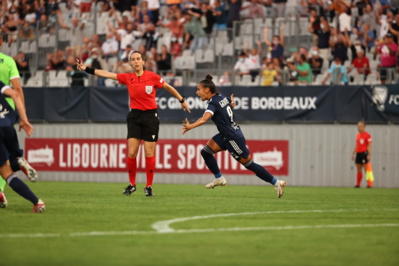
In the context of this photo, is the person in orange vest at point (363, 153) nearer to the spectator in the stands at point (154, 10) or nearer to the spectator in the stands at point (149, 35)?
the spectator in the stands at point (149, 35)

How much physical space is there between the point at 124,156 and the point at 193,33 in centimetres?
490

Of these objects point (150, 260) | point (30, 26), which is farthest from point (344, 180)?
point (150, 260)

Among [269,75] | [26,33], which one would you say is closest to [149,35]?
[269,75]

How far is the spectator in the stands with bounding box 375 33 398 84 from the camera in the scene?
75.1 feet

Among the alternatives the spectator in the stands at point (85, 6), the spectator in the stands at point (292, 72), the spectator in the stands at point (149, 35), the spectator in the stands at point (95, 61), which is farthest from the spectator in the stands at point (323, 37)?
the spectator in the stands at point (85, 6)

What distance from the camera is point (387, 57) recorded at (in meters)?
23.0

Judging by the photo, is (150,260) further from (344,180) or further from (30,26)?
(30,26)

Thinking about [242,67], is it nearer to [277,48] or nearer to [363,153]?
[277,48]

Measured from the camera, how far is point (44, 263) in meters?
6.26

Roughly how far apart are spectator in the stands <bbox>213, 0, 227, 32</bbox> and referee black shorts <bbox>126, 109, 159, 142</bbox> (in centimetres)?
1286

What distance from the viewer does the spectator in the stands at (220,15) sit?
26.7 m

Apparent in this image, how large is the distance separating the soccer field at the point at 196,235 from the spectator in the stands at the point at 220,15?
1546 cm

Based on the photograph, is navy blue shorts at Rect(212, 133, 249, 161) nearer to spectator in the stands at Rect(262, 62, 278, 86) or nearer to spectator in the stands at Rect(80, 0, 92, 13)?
spectator in the stands at Rect(262, 62, 278, 86)

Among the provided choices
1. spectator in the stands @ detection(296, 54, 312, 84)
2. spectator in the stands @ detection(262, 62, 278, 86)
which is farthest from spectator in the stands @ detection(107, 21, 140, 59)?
spectator in the stands @ detection(296, 54, 312, 84)
